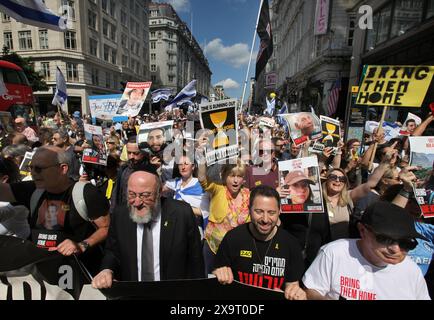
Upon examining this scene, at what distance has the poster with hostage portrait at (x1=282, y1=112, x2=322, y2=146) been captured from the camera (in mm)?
4891

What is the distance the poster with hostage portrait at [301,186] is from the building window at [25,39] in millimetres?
41968

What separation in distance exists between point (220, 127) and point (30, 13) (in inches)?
121

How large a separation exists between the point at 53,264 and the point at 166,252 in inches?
32.2

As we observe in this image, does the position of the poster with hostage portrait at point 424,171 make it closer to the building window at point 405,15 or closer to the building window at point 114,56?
the building window at point 405,15

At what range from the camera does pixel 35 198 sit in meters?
2.31

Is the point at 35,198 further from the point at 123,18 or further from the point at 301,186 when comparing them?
the point at 123,18

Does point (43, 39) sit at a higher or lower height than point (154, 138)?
higher

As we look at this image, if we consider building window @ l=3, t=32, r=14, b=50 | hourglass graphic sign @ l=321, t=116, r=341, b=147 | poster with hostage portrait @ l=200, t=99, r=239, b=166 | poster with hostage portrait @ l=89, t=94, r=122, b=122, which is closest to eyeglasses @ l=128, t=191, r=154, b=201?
poster with hostage portrait @ l=200, t=99, r=239, b=166

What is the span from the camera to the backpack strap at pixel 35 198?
2.28 m

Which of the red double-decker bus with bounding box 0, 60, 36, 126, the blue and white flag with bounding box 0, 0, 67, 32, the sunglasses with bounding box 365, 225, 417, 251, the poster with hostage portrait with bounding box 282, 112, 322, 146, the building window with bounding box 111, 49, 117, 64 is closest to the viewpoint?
the sunglasses with bounding box 365, 225, 417, 251

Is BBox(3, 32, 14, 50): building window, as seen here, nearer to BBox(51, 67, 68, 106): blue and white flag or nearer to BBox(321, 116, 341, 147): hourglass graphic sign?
BBox(51, 67, 68, 106): blue and white flag

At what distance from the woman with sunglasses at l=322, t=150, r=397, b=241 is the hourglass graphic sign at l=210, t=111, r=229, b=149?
1.31m

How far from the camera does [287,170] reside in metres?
2.94

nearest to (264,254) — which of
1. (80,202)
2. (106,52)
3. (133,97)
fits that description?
(80,202)
